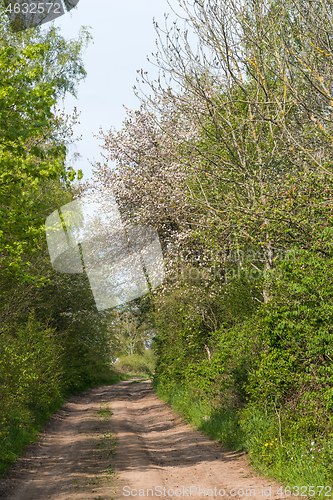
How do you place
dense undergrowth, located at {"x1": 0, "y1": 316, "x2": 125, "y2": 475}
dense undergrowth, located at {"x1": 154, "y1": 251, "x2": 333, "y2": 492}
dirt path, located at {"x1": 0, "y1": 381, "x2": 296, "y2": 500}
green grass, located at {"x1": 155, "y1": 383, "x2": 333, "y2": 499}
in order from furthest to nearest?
A: dense undergrowth, located at {"x1": 0, "y1": 316, "x2": 125, "y2": 475}, dirt path, located at {"x1": 0, "y1": 381, "x2": 296, "y2": 500}, dense undergrowth, located at {"x1": 154, "y1": 251, "x2": 333, "y2": 492}, green grass, located at {"x1": 155, "y1": 383, "x2": 333, "y2": 499}

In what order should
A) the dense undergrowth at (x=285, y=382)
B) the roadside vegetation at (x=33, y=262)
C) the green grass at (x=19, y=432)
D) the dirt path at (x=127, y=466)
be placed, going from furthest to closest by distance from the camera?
the green grass at (x=19, y=432) < the roadside vegetation at (x=33, y=262) < the dirt path at (x=127, y=466) < the dense undergrowth at (x=285, y=382)

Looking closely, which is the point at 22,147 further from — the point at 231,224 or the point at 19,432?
the point at 19,432

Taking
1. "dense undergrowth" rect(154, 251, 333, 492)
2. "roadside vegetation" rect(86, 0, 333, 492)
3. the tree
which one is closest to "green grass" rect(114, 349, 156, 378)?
"roadside vegetation" rect(86, 0, 333, 492)

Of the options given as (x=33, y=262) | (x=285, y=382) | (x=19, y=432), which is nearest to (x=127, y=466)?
(x=285, y=382)

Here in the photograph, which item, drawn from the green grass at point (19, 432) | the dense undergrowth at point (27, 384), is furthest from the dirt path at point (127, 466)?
the dense undergrowth at point (27, 384)

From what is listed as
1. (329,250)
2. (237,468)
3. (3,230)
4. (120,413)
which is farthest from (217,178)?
(120,413)

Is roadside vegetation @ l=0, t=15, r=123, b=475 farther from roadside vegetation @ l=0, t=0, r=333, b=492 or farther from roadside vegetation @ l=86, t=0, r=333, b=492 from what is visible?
roadside vegetation @ l=86, t=0, r=333, b=492

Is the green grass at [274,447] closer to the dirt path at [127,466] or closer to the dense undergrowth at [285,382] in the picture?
the dense undergrowth at [285,382]

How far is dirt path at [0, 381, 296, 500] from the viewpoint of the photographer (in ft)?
24.1

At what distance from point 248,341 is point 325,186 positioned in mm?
3928

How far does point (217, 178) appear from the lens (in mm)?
12422

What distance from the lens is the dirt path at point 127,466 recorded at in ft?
24.1

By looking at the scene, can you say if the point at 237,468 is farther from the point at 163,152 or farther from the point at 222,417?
the point at 163,152

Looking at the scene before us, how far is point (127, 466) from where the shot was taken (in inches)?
352
